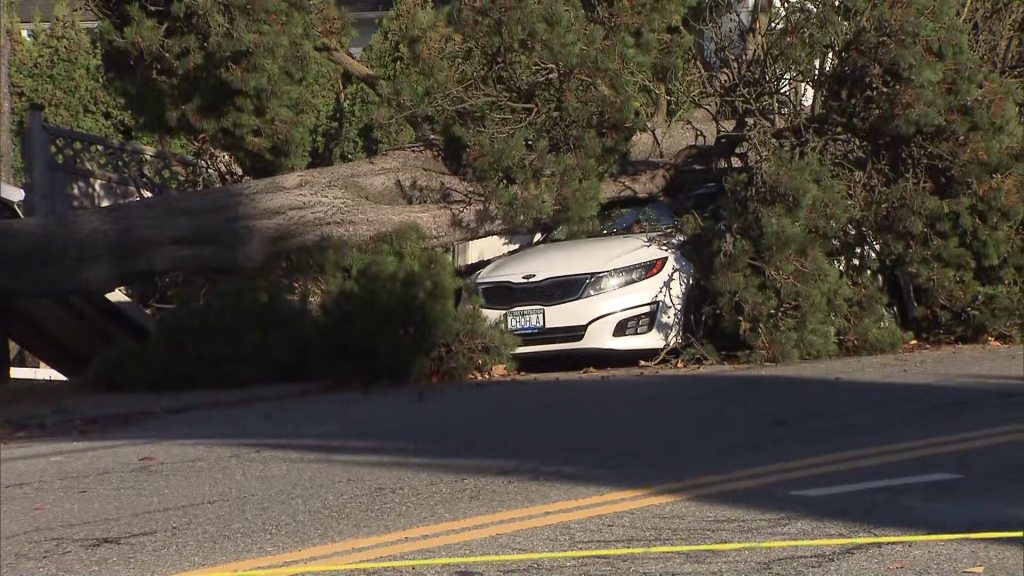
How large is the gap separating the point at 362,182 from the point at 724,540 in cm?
639

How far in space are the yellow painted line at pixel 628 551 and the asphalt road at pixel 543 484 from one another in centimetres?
2

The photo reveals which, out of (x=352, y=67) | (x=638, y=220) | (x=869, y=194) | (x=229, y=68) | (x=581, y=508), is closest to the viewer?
(x=581, y=508)

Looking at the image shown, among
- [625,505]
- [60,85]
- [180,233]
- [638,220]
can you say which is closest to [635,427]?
[625,505]

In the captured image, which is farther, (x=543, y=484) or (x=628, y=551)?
(x=543, y=484)

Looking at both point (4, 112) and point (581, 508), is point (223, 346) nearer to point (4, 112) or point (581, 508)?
point (581, 508)

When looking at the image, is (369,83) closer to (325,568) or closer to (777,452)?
(777,452)

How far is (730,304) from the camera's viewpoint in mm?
11680

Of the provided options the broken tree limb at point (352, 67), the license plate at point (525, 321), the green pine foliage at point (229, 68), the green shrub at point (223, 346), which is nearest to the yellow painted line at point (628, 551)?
the green shrub at point (223, 346)

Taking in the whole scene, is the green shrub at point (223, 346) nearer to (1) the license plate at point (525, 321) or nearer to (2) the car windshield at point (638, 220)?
(1) the license plate at point (525, 321)

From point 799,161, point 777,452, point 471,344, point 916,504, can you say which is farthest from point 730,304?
point 916,504

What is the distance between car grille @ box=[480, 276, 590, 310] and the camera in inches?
439

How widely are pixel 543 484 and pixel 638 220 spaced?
5.54 m

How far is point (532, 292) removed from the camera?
11266 millimetres

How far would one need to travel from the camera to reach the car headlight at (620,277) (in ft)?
36.6
